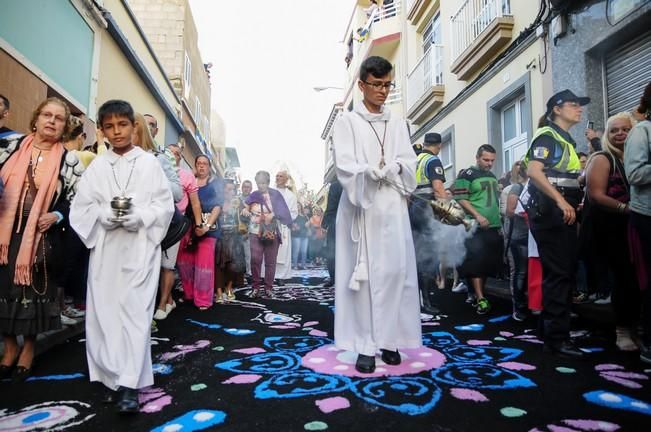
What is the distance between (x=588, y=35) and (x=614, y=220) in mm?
4138

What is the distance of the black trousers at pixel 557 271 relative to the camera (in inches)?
116

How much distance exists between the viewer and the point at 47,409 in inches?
82.1

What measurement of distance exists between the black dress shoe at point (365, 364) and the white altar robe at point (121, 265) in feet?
3.67

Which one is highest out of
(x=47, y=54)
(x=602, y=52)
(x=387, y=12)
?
(x=387, y=12)

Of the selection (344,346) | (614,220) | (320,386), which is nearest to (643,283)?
(614,220)

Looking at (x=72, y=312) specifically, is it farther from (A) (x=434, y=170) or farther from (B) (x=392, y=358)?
(A) (x=434, y=170)

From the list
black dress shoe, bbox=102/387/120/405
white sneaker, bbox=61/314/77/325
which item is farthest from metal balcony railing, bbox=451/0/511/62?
black dress shoe, bbox=102/387/120/405

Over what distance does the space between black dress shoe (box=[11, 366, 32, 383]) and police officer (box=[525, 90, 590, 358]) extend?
10.4 feet

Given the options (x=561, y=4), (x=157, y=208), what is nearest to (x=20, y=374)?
(x=157, y=208)

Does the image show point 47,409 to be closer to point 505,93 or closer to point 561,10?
point 561,10

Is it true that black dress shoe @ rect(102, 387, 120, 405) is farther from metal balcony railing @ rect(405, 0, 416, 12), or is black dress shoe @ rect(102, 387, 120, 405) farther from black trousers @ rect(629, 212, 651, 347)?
metal balcony railing @ rect(405, 0, 416, 12)

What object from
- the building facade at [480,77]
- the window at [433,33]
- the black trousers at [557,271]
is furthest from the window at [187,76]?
the black trousers at [557,271]

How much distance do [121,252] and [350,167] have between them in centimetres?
136

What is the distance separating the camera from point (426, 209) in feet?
16.1
